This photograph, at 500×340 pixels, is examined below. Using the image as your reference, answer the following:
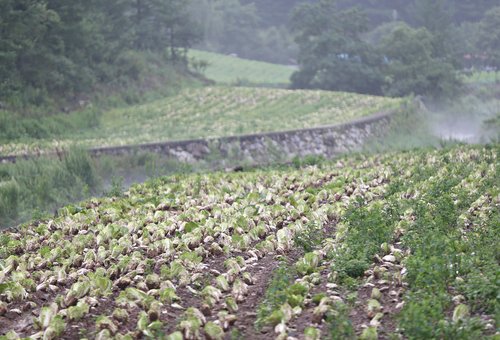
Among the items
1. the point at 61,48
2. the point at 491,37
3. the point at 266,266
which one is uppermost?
the point at 266,266

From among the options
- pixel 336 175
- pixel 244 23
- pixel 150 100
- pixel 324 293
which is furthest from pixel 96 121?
pixel 244 23

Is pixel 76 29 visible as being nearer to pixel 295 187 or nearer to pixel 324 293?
pixel 295 187

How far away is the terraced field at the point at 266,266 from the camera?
267 inches

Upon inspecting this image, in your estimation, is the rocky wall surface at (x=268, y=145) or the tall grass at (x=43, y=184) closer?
the tall grass at (x=43, y=184)

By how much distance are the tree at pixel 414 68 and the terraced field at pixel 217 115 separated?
12.6m

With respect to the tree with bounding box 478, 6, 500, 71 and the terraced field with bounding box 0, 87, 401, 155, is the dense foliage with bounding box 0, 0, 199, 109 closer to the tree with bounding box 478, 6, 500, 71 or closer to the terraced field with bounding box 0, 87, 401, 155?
the terraced field with bounding box 0, 87, 401, 155

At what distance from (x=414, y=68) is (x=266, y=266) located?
47.6 metres

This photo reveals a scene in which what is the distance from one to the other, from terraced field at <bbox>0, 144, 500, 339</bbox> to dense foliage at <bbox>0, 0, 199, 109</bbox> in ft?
62.3

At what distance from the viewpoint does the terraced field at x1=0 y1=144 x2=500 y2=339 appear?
6.78 meters

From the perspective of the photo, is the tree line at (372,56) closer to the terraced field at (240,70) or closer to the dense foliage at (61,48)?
the terraced field at (240,70)

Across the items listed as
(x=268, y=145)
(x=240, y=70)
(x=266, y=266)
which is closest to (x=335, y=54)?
(x=240, y=70)

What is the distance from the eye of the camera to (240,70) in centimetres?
7262

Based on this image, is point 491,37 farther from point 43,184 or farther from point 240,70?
point 43,184

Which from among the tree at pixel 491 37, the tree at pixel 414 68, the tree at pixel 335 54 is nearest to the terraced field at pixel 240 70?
the tree at pixel 335 54
